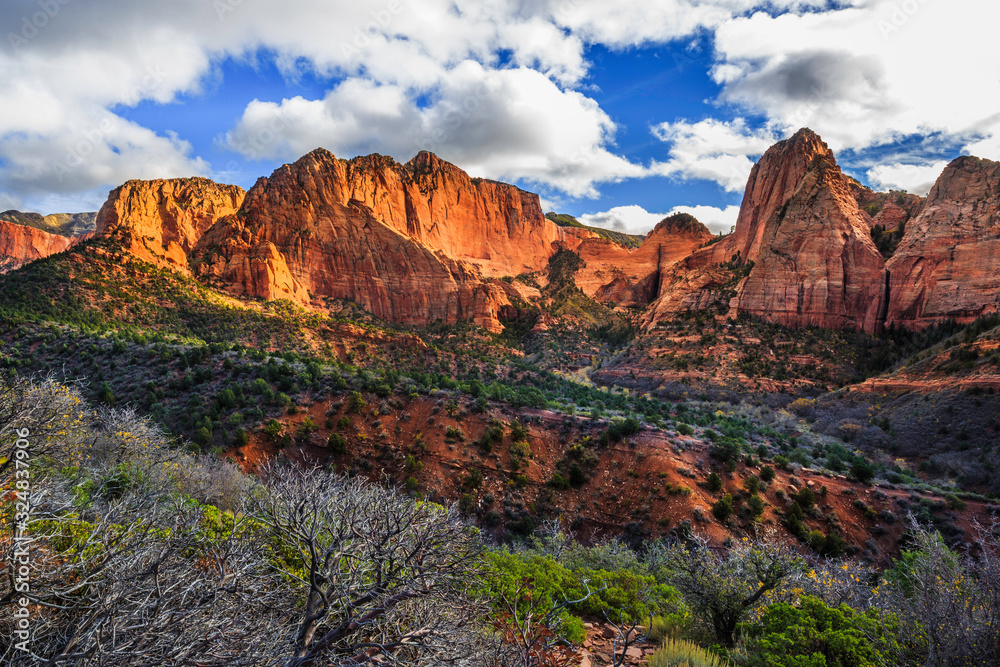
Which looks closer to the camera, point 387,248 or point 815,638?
point 815,638

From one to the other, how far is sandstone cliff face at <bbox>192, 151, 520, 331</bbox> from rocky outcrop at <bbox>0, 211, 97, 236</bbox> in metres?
95.0

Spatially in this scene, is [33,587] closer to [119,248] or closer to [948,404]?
[948,404]

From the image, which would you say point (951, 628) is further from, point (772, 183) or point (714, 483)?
point (772, 183)

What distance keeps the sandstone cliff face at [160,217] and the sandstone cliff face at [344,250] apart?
5066mm

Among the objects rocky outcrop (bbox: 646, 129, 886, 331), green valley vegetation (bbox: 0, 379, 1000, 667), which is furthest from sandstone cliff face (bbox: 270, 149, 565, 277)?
green valley vegetation (bbox: 0, 379, 1000, 667)

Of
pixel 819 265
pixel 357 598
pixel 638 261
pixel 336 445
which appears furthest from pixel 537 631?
pixel 638 261

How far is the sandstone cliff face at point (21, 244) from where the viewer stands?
100 m

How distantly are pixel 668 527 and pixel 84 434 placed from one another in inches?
912

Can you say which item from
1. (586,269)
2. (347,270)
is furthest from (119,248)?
(586,269)

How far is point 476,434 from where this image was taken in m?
25.4

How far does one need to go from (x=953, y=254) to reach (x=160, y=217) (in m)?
110

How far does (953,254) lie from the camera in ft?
137

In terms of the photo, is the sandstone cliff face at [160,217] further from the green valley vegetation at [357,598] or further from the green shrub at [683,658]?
the green shrub at [683,658]

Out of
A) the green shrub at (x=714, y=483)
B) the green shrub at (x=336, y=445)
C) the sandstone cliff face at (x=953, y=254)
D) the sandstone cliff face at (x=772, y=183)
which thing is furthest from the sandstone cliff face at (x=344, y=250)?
the sandstone cliff face at (x=953, y=254)
